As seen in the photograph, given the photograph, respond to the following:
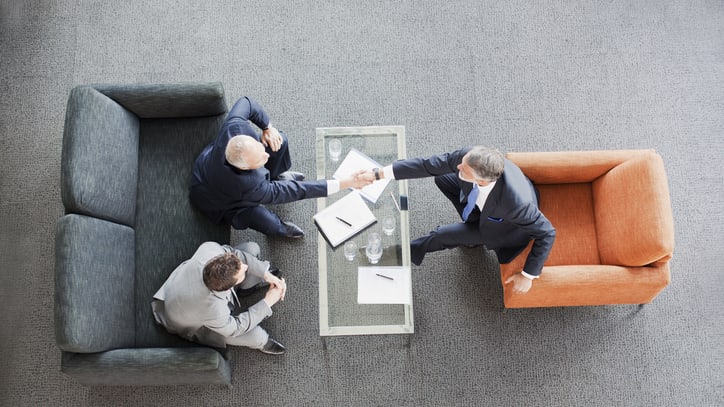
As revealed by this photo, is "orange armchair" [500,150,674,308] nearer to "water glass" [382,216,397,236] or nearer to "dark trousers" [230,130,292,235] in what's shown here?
"water glass" [382,216,397,236]

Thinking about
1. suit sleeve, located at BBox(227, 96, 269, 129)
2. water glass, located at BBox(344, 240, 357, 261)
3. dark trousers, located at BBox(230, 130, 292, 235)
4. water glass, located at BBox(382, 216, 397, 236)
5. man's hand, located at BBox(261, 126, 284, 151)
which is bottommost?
water glass, located at BBox(344, 240, 357, 261)

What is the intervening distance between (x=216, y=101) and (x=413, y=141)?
1312mm

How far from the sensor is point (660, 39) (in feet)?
12.2

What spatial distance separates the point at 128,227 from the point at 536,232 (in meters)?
2.16

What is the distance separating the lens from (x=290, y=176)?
3.33 m

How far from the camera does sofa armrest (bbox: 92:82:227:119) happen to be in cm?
287

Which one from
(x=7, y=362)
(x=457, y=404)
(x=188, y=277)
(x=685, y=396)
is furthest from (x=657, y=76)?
(x=7, y=362)

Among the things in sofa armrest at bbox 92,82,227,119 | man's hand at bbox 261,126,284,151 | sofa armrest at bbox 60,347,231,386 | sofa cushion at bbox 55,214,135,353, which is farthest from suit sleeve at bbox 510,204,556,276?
sofa cushion at bbox 55,214,135,353

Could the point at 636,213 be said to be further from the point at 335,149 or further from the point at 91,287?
the point at 91,287

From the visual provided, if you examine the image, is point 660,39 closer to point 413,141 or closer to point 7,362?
point 413,141

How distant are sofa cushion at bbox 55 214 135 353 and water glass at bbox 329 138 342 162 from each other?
1.20 metres

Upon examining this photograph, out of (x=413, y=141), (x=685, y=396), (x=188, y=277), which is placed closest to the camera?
(x=188, y=277)

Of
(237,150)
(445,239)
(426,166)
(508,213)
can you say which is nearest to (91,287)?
(237,150)

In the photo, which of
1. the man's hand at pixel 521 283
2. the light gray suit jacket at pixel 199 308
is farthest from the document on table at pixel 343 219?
the man's hand at pixel 521 283
